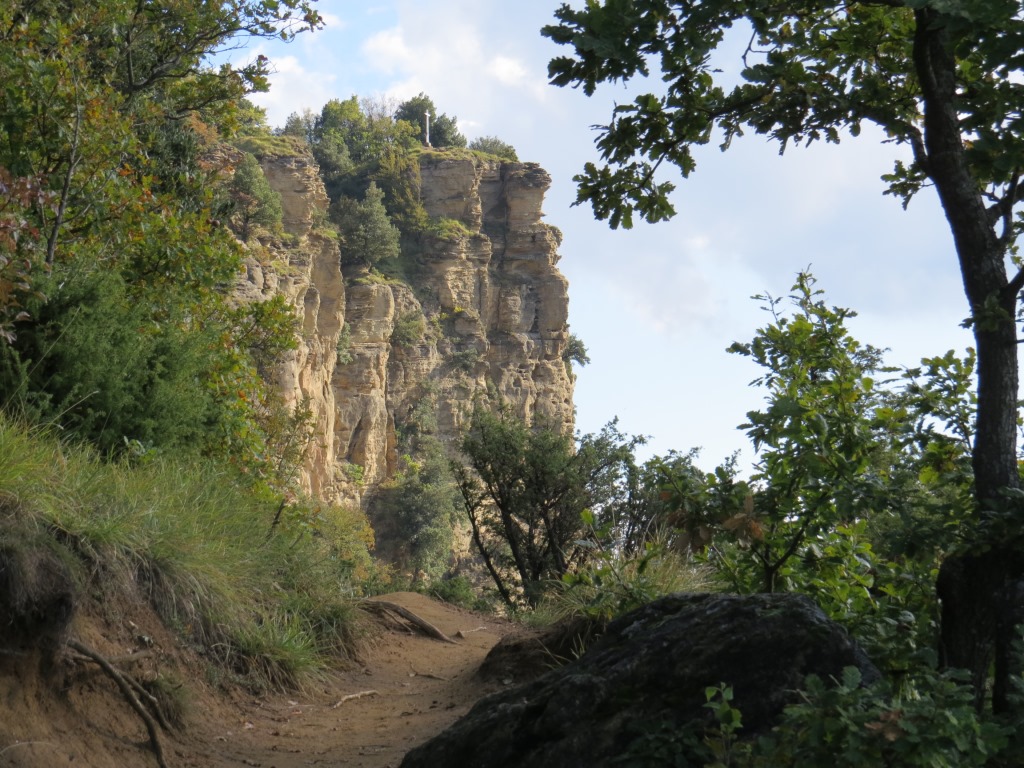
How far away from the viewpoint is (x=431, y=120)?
72.6 m

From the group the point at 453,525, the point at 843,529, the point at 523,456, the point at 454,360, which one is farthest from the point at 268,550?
the point at 454,360

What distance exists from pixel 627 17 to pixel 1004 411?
1946mm

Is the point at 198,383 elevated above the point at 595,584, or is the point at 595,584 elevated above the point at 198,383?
the point at 198,383

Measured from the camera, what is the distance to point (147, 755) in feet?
16.8

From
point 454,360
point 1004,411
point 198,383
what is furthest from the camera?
point 454,360

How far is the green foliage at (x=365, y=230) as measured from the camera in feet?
173

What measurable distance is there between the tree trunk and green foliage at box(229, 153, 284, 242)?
3755cm

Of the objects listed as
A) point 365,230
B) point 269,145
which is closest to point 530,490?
point 269,145

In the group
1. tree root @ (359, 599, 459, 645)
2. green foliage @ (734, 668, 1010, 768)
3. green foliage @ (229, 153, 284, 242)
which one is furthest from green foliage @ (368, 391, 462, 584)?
green foliage @ (734, 668, 1010, 768)

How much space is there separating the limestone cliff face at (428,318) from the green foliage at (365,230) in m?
1.49

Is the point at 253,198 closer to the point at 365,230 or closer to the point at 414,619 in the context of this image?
the point at 365,230

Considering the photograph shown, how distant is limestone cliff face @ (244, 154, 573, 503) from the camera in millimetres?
43625

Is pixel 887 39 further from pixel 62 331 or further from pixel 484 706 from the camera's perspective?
pixel 62 331

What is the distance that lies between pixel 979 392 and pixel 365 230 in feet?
167
